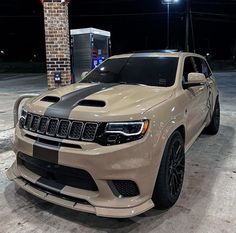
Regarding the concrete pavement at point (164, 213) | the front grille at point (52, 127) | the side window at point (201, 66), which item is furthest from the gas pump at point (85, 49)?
the front grille at point (52, 127)

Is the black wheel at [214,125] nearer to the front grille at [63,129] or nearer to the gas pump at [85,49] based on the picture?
the front grille at [63,129]

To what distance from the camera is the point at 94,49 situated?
900 cm

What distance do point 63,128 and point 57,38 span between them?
4.73m

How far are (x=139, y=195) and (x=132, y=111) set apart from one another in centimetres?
71

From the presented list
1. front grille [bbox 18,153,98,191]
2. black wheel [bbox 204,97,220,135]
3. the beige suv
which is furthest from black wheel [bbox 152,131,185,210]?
black wheel [bbox 204,97,220,135]

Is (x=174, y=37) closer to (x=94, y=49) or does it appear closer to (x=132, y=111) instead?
(x=94, y=49)

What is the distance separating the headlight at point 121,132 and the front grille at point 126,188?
1.09 feet

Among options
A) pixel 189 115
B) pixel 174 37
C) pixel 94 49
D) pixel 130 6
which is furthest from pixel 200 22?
pixel 189 115

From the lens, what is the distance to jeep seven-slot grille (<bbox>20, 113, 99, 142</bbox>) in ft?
9.24

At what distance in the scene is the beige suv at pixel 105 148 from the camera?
2748 mm

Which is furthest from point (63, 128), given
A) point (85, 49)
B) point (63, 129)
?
point (85, 49)

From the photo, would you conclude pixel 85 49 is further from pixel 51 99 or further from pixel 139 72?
pixel 51 99

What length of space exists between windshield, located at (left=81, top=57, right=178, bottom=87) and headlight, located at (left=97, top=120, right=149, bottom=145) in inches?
45.1

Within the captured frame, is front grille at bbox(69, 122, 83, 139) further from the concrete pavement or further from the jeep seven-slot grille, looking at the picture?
the concrete pavement
